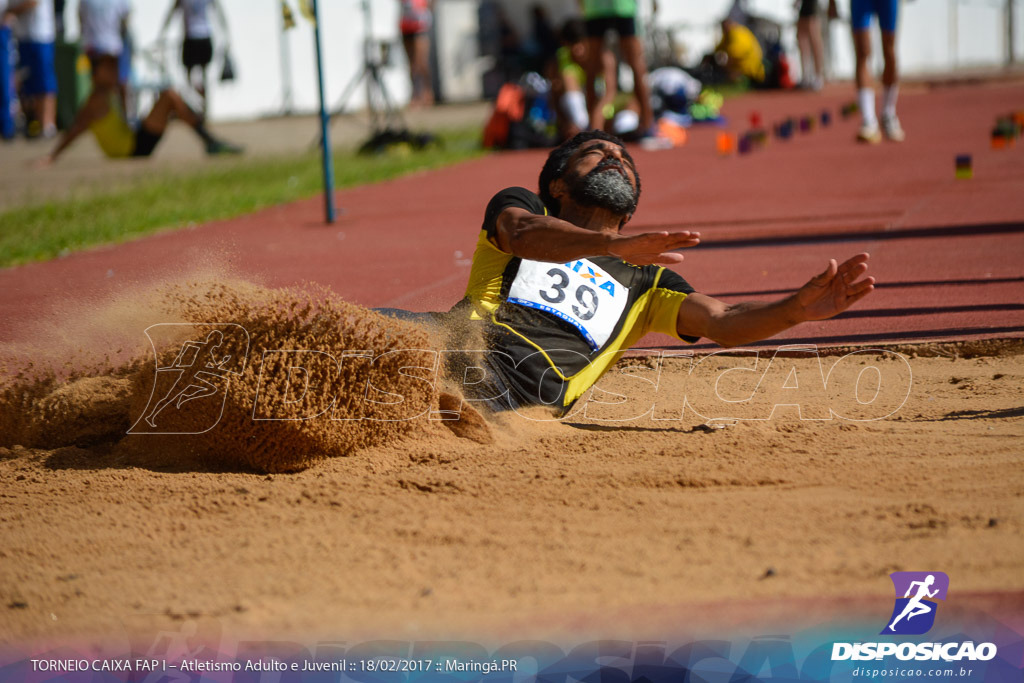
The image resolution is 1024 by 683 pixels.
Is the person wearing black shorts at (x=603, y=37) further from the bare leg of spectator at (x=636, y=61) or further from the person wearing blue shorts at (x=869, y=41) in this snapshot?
the person wearing blue shorts at (x=869, y=41)

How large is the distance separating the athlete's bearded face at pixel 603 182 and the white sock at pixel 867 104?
22.6 ft

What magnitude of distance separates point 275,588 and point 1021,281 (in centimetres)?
385

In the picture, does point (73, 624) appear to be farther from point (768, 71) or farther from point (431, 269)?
point (768, 71)

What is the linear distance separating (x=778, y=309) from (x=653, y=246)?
1.66ft

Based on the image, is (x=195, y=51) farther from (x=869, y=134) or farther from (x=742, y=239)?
(x=742, y=239)

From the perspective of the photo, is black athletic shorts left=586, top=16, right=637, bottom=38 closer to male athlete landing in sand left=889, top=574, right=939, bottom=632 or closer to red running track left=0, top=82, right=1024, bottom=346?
red running track left=0, top=82, right=1024, bottom=346

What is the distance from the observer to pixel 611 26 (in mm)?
10531

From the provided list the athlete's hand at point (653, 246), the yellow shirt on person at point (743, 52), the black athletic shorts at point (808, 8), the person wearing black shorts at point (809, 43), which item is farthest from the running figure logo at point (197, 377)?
the yellow shirt on person at point (743, 52)

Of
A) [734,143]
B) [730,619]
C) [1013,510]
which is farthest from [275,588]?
[734,143]

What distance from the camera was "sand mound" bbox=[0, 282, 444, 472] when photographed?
3125 millimetres

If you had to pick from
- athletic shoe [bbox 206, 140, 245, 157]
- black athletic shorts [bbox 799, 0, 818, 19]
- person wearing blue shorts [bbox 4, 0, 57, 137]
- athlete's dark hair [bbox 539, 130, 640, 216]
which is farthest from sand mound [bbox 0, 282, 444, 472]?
black athletic shorts [bbox 799, 0, 818, 19]

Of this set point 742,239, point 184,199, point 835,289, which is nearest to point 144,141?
point 184,199

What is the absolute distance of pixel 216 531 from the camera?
8.53 ft

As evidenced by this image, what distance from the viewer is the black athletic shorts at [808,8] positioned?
645 inches
